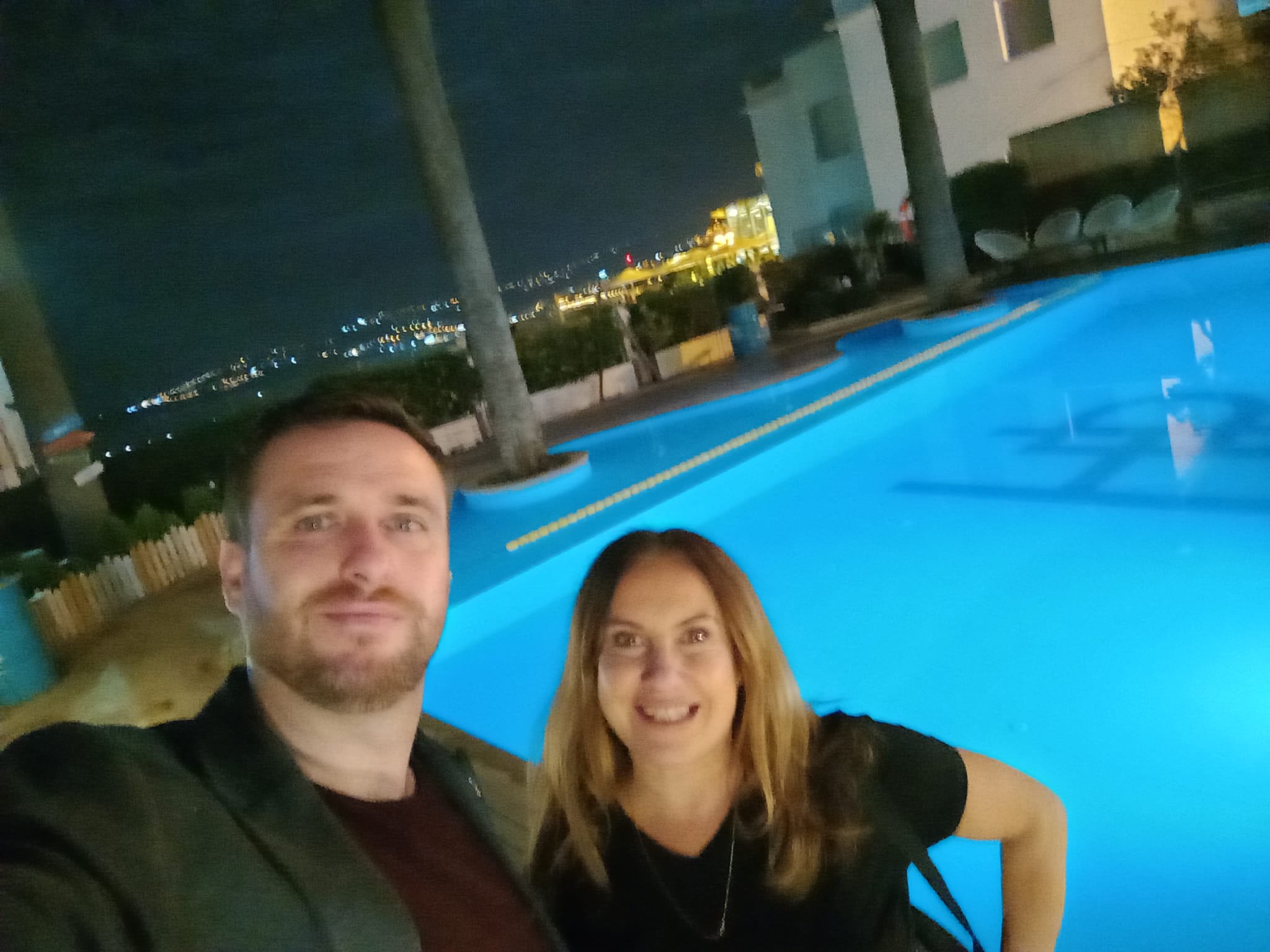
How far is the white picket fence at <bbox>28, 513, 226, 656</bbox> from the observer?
5.11 m

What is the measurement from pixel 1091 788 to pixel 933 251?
8093mm

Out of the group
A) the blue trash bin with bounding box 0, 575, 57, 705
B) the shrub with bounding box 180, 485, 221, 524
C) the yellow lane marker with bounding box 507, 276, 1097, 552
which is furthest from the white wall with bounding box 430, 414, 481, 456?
the blue trash bin with bounding box 0, 575, 57, 705

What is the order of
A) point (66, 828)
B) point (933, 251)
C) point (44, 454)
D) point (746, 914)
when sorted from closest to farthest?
point (66, 828)
point (746, 914)
point (44, 454)
point (933, 251)

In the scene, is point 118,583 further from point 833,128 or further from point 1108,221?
point 833,128

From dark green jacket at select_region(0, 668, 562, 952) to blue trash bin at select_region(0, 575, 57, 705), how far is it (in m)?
3.99

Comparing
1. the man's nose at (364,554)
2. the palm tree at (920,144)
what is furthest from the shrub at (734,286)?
the man's nose at (364,554)

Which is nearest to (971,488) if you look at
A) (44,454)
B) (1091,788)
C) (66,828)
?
(1091,788)

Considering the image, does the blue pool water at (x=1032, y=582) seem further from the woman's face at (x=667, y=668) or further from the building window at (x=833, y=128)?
the building window at (x=833, y=128)

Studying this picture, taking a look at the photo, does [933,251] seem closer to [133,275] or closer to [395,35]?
[395,35]

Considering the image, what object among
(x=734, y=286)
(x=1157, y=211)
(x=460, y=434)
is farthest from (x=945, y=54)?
(x=460, y=434)

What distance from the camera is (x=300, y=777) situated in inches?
45.7

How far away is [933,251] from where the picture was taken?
9789 mm

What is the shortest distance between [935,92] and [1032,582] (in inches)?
712

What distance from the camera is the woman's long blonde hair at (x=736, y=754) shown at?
4.62 feet
